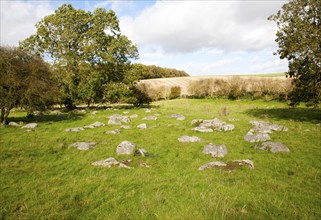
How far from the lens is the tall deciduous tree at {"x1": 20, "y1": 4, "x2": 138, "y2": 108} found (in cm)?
3584

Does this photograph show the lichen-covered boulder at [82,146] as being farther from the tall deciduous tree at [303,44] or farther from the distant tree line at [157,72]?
the distant tree line at [157,72]

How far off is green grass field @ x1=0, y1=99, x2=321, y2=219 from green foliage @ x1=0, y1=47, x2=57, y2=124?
585cm

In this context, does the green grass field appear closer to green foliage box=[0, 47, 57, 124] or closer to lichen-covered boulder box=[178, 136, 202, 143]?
lichen-covered boulder box=[178, 136, 202, 143]

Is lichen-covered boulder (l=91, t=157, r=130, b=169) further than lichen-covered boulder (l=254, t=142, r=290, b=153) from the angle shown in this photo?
No

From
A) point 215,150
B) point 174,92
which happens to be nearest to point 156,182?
point 215,150

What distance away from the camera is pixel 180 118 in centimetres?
2869

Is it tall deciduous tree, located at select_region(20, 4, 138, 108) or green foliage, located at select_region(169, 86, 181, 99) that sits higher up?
tall deciduous tree, located at select_region(20, 4, 138, 108)

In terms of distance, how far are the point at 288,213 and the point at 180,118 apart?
2150 cm

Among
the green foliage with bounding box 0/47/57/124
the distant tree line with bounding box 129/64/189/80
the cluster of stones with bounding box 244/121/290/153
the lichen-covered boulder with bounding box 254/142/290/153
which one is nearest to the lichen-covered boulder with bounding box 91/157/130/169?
the lichen-covered boulder with bounding box 254/142/290/153

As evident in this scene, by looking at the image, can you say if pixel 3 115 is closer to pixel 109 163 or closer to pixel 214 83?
pixel 109 163

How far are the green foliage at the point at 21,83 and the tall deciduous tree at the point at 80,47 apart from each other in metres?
10.5

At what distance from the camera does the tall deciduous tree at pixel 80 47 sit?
35.8 metres

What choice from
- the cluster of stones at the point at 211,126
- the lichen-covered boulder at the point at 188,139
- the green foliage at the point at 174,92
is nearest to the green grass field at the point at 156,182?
the lichen-covered boulder at the point at 188,139

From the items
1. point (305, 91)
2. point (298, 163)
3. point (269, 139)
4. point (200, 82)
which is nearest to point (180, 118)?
point (269, 139)
